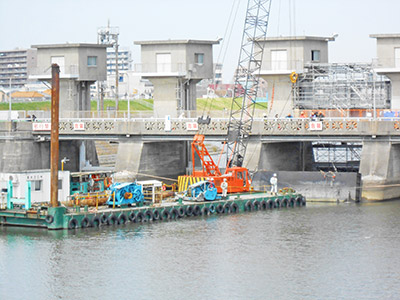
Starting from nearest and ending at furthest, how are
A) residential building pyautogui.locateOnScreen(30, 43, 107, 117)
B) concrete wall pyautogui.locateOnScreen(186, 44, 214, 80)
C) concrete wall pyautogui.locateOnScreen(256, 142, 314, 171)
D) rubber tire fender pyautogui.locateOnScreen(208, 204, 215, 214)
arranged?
rubber tire fender pyautogui.locateOnScreen(208, 204, 215, 214), concrete wall pyautogui.locateOnScreen(256, 142, 314, 171), concrete wall pyautogui.locateOnScreen(186, 44, 214, 80), residential building pyautogui.locateOnScreen(30, 43, 107, 117)

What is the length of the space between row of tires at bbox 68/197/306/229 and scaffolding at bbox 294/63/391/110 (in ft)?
60.4

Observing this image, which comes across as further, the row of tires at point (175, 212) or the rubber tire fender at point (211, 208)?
the rubber tire fender at point (211, 208)

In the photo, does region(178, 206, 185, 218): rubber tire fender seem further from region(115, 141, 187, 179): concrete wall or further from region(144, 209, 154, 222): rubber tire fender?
region(115, 141, 187, 179): concrete wall

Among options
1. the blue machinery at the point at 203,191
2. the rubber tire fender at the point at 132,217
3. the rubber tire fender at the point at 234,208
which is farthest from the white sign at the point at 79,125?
the rubber tire fender at the point at 132,217

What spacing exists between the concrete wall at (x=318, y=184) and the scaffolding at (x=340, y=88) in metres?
14.8

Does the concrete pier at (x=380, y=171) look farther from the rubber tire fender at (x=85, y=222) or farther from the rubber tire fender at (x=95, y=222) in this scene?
the rubber tire fender at (x=85, y=222)

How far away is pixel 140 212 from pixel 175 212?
8.78 ft

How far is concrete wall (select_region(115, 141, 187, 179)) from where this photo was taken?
7919 cm

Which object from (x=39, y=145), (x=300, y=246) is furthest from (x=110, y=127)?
(x=300, y=246)

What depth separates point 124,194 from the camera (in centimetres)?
6016

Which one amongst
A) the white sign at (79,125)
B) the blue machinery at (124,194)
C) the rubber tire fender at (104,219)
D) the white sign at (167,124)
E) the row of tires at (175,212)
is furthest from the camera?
the white sign at (79,125)

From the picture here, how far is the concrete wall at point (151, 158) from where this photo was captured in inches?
3118

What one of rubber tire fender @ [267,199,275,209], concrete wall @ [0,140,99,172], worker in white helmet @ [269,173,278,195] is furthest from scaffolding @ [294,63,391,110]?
concrete wall @ [0,140,99,172]

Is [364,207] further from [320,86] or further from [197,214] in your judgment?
[320,86]
